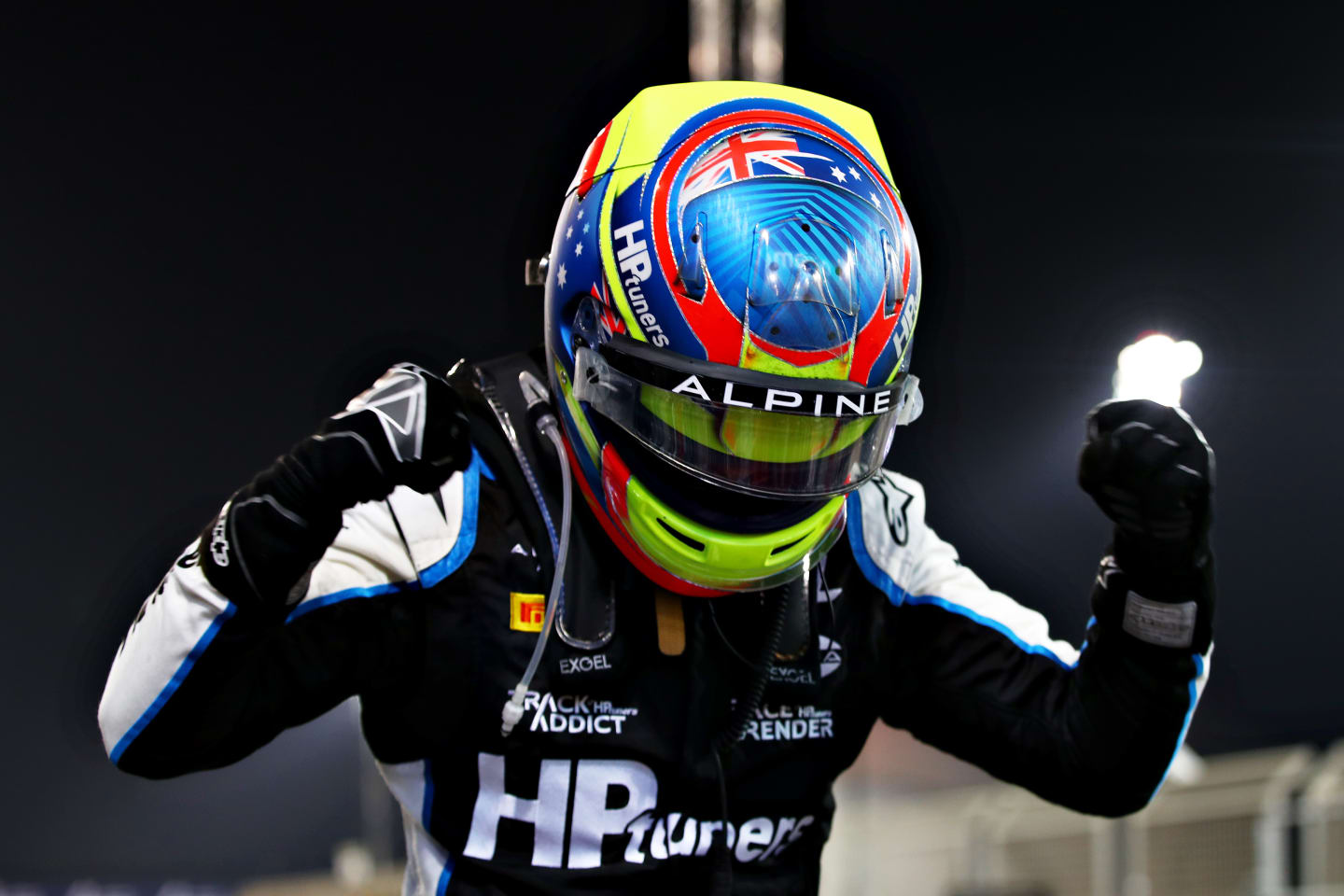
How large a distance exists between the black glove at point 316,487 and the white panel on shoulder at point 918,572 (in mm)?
643

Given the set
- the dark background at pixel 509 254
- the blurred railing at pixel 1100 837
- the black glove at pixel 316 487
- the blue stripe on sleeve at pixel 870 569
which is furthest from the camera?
the dark background at pixel 509 254

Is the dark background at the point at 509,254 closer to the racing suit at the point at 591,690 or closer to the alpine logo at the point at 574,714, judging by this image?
the racing suit at the point at 591,690

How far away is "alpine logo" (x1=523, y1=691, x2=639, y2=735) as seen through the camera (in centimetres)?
166

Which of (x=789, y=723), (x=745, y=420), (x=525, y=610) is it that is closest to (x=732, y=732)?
(x=789, y=723)

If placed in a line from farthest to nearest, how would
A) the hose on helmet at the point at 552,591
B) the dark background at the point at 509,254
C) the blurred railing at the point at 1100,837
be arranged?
the dark background at the point at 509,254 < the blurred railing at the point at 1100,837 < the hose on helmet at the point at 552,591

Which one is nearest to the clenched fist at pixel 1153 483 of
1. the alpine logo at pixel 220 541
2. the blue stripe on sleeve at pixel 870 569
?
the blue stripe on sleeve at pixel 870 569

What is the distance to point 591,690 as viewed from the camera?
5.52ft

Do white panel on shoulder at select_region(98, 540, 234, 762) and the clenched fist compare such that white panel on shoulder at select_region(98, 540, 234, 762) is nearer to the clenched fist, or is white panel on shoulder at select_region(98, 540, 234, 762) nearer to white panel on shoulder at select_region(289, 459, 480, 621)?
white panel on shoulder at select_region(289, 459, 480, 621)

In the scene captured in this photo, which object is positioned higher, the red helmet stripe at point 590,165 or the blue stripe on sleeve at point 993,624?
the red helmet stripe at point 590,165

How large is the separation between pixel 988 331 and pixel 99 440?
11.6ft

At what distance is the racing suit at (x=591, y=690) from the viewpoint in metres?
1.57

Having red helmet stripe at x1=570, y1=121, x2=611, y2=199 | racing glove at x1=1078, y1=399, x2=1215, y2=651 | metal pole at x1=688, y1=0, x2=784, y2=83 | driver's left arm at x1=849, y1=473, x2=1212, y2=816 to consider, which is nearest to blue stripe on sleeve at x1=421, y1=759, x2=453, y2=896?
driver's left arm at x1=849, y1=473, x2=1212, y2=816

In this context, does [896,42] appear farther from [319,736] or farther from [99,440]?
[319,736]

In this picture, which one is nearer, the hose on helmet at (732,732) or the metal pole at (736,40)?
the hose on helmet at (732,732)
